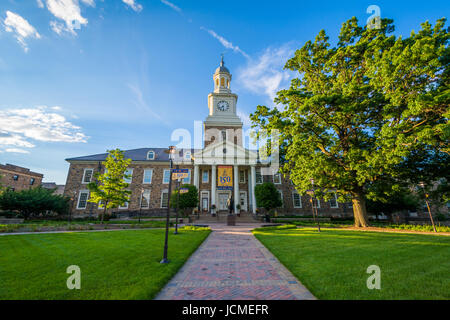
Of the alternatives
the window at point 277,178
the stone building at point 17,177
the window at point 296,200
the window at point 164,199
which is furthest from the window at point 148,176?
the stone building at point 17,177

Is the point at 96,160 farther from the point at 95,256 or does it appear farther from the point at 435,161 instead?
the point at 435,161

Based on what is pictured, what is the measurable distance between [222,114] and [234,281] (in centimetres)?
3261

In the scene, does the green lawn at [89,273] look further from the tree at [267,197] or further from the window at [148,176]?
the window at [148,176]

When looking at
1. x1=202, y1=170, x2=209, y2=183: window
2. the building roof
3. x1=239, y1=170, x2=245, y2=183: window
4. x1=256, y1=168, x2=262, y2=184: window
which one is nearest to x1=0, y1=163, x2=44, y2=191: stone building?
the building roof

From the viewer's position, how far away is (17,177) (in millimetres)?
37688

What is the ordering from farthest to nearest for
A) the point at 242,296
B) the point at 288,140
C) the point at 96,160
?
1. the point at 96,160
2. the point at 288,140
3. the point at 242,296

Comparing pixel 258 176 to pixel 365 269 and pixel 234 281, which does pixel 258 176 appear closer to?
pixel 365 269

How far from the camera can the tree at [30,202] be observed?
20375mm

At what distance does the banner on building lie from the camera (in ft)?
89.2

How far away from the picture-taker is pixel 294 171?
15898mm

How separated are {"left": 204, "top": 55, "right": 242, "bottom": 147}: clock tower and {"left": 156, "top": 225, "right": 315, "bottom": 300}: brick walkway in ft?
91.7

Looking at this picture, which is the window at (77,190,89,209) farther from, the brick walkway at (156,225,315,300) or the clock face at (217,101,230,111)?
the brick walkway at (156,225,315,300)
